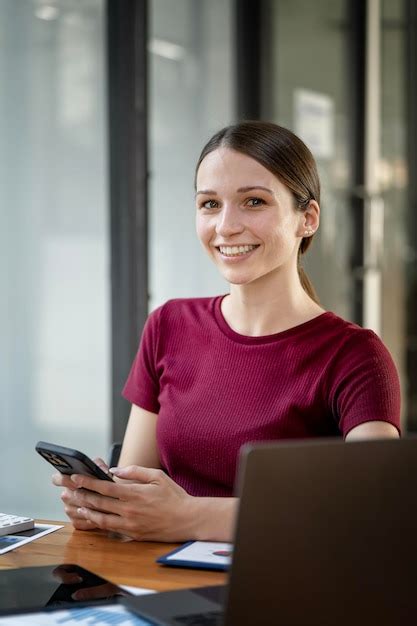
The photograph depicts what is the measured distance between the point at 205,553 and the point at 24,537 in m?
0.33

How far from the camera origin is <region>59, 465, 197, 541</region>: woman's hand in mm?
1561

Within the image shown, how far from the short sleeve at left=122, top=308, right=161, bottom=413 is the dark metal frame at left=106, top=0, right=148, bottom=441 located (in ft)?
4.19

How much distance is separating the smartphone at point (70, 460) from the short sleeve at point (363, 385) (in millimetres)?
459

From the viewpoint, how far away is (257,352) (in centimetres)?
192

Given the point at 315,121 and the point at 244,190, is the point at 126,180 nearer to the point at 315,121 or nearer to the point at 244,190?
the point at 244,190

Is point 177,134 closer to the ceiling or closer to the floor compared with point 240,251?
closer to the ceiling

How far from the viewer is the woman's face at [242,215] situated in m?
1.85

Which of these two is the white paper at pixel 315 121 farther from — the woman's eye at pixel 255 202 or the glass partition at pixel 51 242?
the woman's eye at pixel 255 202

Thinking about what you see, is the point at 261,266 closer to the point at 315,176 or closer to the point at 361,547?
the point at 315,176

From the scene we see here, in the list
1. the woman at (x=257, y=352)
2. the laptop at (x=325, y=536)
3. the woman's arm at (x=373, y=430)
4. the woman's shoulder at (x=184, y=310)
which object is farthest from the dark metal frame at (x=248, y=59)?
the laptop at (x=325, y=536)

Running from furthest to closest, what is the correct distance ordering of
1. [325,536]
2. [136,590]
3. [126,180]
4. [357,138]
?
[357,138], [126,180], [136,590], [325,536]

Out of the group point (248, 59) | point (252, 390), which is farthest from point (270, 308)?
point (248, 59)

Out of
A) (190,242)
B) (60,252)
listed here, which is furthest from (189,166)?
(60,252)

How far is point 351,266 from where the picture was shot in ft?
17.9
